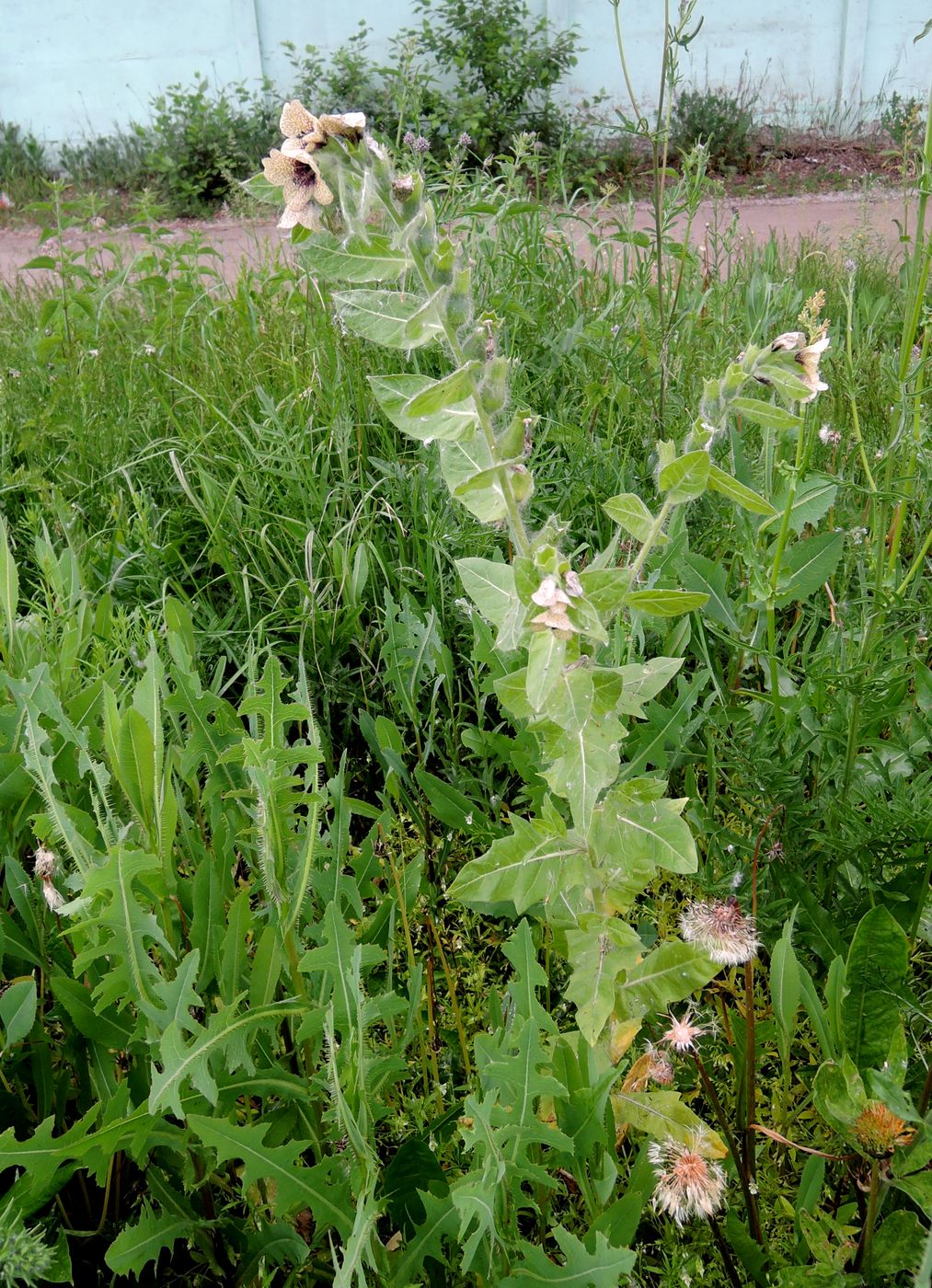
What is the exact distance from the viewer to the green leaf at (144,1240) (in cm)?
97

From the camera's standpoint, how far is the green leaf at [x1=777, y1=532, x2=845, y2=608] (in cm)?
156

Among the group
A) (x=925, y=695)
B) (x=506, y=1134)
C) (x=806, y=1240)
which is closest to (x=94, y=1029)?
(x=506, y=1134)

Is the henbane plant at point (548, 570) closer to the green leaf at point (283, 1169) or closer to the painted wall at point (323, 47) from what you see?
the green leaf at point (283, 1169)

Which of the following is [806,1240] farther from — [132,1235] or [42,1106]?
[42,1106]

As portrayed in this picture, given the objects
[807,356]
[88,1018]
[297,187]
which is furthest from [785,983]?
[297,187]

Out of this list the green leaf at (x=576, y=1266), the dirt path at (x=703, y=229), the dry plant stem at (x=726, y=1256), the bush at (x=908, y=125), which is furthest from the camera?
the dirt path at (x=703, y=229)

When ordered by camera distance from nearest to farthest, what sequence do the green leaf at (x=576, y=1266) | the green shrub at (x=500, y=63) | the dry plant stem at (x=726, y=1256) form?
the green leaf at (x=576, y=1266) → the dry plant stem at (x=726, y=1256) → the green shrub at (x=500, y=63)

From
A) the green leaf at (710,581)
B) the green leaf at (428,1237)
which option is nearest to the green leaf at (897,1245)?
the green leaf at (428,1237)

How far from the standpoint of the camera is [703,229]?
6156 mm

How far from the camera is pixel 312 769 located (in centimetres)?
121

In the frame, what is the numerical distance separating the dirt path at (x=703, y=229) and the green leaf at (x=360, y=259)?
4034 mm

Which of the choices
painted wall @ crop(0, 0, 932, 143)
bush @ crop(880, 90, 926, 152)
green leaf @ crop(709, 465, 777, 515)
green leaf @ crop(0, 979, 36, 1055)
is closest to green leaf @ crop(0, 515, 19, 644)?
green leaf @ crop(0, 979, 36, 1055)

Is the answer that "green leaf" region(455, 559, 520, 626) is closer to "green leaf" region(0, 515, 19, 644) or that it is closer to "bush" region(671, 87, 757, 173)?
"green leaf" region(0, 515, 19, 644)

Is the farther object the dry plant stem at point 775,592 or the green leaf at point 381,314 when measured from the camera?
the dry plant stem at point 775,592
